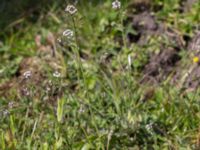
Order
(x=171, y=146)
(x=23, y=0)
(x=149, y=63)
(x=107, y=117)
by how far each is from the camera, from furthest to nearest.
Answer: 1. (x=23, y=0)
2. (x=149, y=63)
3. (x=107, y=117)
4. (x=171, y=146)

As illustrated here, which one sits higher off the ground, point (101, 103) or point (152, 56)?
point (152, 56)

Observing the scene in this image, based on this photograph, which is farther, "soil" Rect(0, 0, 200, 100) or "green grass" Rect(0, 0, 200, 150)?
"soil" Rect(0, 0, 200, 100)

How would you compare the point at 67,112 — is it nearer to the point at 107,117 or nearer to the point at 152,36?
the point at 107,117

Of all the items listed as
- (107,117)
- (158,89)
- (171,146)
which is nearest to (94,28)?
(158,89)

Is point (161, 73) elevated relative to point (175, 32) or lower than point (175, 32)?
lower

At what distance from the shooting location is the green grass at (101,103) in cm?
311

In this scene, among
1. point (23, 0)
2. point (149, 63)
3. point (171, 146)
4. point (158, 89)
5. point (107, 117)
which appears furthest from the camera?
point (23, 0)

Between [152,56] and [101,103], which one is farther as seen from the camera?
[152,56]

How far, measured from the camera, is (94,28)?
14.1ft

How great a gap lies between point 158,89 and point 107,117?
0.45m

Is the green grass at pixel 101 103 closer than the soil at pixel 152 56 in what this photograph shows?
Yes

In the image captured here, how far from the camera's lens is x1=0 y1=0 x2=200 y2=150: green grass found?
3.11m

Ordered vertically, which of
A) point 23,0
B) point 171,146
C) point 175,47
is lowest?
point 171,146

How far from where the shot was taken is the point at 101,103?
138 inches
